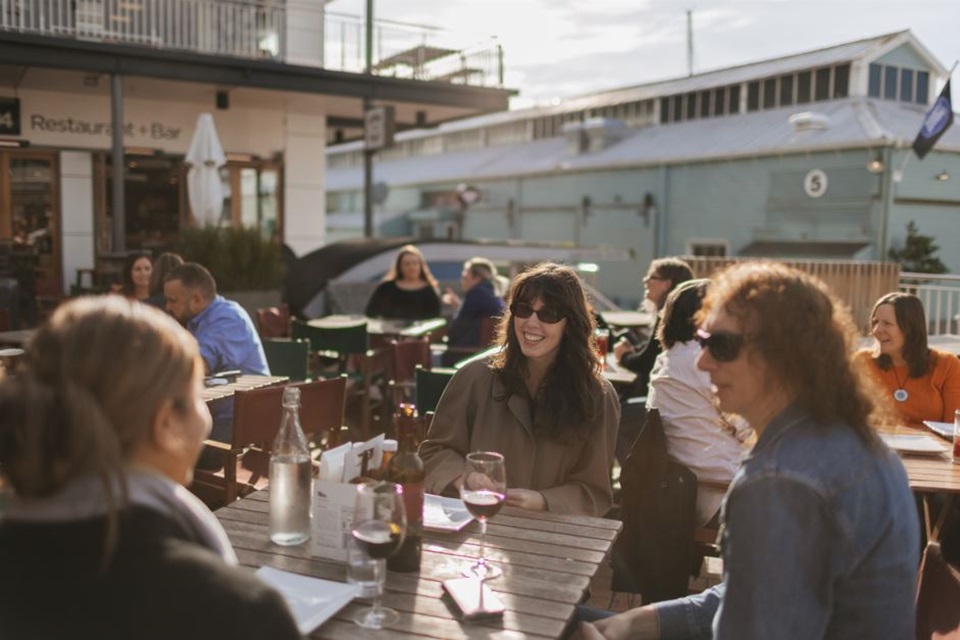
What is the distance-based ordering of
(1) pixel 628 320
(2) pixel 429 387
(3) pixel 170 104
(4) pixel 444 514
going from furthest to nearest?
(3) pixel 170 104
(1) pixel 628 320
(2) pixel 429 387
(4) pixel 444 514

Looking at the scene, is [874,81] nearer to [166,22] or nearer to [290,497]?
[166,22]

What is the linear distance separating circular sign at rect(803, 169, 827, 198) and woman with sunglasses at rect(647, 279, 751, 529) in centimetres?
1675

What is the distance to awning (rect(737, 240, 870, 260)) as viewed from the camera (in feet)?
59.3

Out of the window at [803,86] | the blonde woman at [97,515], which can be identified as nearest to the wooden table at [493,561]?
the blonde woman at [97,515]

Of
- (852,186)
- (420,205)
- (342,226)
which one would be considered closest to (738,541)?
(852,186)

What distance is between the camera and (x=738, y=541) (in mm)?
1516

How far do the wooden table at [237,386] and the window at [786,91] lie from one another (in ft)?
68.3

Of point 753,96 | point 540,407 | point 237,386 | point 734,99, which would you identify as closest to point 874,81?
point 753,96

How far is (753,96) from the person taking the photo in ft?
75.8

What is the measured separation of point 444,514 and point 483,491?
0.39 m

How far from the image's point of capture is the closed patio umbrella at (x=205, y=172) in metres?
10.8

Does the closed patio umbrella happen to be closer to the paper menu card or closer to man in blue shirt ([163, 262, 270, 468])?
man in blue shirt ([163, 262, 270, 468])

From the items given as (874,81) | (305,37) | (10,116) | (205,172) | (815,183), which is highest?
(874,81)

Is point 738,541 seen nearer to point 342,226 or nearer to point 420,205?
point 420,205
